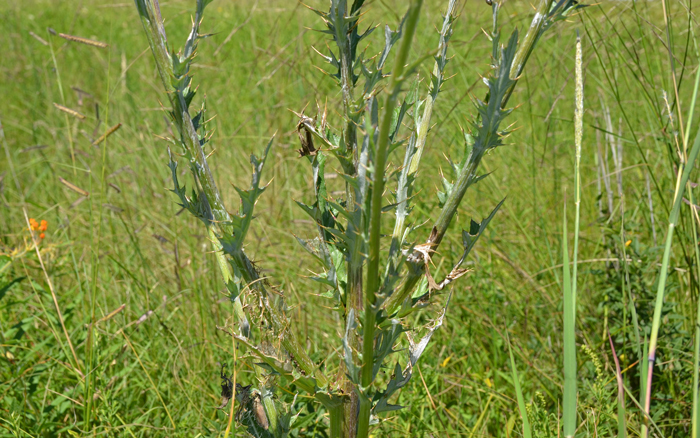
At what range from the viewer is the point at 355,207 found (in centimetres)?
109

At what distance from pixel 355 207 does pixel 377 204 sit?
18 centimetres

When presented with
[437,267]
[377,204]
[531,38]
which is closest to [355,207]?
[377,204]

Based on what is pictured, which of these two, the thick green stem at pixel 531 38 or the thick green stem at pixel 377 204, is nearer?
the thick green stem at pixel 377 204

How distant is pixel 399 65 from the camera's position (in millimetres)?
764

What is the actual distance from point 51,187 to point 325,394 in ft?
10.6

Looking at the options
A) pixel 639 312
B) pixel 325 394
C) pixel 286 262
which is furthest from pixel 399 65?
pixel 286 262

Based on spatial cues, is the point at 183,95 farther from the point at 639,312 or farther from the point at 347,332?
the point at 639,312

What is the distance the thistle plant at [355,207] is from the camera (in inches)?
39.6

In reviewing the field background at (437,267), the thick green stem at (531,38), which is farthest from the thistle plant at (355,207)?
the field background at (437,267)

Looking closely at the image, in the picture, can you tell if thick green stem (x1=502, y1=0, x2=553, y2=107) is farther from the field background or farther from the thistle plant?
the field background

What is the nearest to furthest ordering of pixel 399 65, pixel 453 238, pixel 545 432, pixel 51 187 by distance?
pixel 399 65 → pixel 545 432 → pixel 453 238 → pixel 51 187

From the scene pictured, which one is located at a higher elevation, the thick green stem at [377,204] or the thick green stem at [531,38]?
the thick green stem at [531,38]

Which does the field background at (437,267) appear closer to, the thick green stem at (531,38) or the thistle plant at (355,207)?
the thistle plant at (355,207)

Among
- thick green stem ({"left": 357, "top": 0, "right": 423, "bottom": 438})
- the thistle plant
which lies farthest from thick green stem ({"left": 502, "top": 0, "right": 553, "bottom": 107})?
thick green stem ({"left": 357, "top": 0, "right": 423, "bottom": 438})
